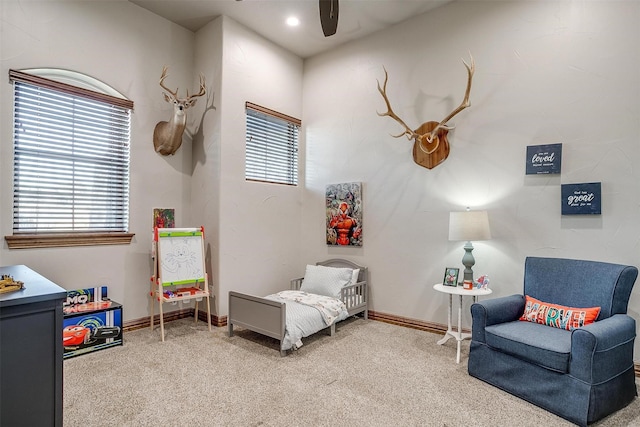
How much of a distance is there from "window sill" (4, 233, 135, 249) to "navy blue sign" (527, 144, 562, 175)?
420cm

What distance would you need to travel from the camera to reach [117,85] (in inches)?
151

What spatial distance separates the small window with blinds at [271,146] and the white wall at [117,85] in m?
0.82

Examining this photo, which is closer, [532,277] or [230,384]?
[230,384]

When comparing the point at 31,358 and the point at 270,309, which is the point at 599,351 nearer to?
the point at 270,309

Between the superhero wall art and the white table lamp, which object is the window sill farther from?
the white table lamp

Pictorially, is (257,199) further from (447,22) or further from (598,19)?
(598,19)

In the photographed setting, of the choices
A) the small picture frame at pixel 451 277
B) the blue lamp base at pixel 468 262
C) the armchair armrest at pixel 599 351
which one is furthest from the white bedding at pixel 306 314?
the armchair armrest at pixel 599 351

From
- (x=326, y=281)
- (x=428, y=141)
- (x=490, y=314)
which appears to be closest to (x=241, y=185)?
(x=326, y=281)

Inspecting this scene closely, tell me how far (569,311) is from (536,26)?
2.65m

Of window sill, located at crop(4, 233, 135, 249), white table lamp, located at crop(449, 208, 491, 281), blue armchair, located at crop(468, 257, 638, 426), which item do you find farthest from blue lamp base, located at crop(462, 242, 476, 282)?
window sill, located at crop(4, 233, 135, 249)

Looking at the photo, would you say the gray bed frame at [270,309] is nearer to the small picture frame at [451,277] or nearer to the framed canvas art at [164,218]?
the small picture frame at [451,277]

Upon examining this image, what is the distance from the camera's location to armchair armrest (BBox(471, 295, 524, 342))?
273cm

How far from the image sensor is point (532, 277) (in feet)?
9.96

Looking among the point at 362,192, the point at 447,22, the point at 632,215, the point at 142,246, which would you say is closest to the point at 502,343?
the point at 632,215
